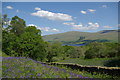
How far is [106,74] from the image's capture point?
5.30m

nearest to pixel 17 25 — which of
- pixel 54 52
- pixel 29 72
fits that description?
pixel 54 52

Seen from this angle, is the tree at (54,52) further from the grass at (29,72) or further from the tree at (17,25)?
the grass at (29,72)

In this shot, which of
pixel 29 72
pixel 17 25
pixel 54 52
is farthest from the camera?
pixel 54 52

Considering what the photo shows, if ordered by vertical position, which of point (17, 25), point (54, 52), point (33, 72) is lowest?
point (54, 52)

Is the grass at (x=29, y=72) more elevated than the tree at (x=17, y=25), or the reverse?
the tree at (x=17, y=25)

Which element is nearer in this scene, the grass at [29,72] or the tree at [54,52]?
the grass at [29,72]

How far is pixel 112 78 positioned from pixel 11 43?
11130 millimetres

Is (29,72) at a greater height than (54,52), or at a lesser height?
greater


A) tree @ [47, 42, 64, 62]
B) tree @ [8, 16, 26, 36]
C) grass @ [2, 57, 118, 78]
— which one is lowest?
tree @ [47, 42, 64, 62]

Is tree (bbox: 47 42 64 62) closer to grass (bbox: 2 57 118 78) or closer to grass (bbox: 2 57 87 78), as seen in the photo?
grass (bbox: 2 57 118 78)

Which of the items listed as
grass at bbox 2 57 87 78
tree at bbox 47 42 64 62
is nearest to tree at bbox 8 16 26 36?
tree at bbox 47 42 64 62

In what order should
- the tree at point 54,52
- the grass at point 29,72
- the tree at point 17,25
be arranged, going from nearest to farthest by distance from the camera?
1. the grass at point 29,72
2. the tree at point 17,25
3. the tree at point 54,52

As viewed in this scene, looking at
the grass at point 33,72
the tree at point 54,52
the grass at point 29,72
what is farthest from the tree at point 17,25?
the grass at point 29,72

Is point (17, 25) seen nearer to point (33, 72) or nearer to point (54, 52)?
point (54, 52)
